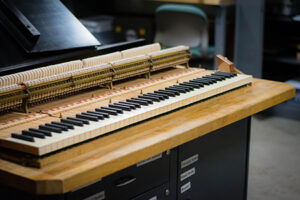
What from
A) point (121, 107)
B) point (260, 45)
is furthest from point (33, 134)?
point (260, 45)

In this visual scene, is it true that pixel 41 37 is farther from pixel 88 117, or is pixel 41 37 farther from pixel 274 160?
pixel 274 160

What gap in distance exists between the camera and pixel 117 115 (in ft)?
6.20

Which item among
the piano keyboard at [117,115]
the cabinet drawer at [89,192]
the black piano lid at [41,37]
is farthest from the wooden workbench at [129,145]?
the black piano lid at [41,37]

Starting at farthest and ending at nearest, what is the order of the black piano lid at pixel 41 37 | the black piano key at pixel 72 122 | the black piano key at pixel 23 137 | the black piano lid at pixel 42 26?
the black piano lid at pixel 42 26 → the black piano lid at pixel 41 37 → the black piano key at pixel 72 122 → the black piano key at pixel 23 137

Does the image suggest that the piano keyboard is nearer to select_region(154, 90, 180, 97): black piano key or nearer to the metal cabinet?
select_region(154, 90, 180, 97): black piano key

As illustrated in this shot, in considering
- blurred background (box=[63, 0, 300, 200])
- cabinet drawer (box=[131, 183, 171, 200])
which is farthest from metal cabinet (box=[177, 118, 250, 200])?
blurred background (box=[63, 0, 300, 200])

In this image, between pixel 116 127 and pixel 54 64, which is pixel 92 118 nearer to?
pixel 116 127

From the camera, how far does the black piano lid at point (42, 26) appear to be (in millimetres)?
2428

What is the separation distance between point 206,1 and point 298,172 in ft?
6.13

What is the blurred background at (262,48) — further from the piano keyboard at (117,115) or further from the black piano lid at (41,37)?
the piano keyboard at (117,115)

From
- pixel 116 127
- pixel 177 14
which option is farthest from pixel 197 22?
pixel 116 127

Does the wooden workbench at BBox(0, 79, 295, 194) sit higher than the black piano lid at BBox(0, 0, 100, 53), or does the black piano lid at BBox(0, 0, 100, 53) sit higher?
the black piano lid at BBox(0, 0, 100, 53)

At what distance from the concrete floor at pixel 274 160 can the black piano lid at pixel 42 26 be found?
5.11ft

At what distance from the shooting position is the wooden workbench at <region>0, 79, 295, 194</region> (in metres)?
1.48
